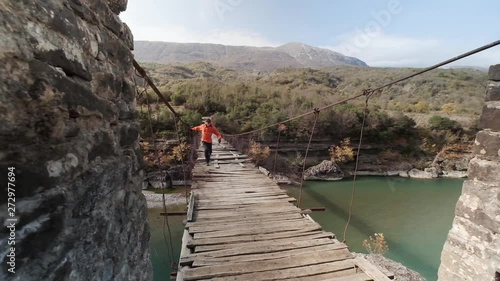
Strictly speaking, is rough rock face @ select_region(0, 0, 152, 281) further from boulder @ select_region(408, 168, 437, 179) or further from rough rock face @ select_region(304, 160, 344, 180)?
boulder @ select_region(408, 168, 437, 179)

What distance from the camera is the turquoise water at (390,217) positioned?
24.8 feet

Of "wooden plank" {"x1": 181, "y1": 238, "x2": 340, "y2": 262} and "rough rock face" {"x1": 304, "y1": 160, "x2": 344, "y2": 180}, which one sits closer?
"wooden plank" {"x1": 181, "y1": 238, "x2": 340, "y2": 262}

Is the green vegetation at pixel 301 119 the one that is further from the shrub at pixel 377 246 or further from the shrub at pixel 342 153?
the shrub at pixel 377 246

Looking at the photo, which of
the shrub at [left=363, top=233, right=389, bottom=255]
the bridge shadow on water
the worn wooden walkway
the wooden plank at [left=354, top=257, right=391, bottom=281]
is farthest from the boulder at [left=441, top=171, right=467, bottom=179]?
the wooden plank at [left=354, top=257, right=391, bottom=281]

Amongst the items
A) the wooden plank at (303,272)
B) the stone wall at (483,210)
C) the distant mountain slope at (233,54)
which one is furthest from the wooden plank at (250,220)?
the distant mountain slope at (233,54)

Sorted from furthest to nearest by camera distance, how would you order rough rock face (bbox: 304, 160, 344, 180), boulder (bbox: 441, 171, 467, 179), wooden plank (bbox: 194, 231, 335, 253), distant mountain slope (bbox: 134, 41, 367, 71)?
distant mountain slope (bbox: 134, 41, 367, 71) < boulder (bbox: 441, 171, 467, 179) < rough rock face (bbox: 304, 160, 344, 180) < wooden plank (bbox: 194, 231, 335, 253)

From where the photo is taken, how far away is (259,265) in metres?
2.30

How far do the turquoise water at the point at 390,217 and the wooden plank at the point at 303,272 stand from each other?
4906mm

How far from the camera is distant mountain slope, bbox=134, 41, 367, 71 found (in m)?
84.9

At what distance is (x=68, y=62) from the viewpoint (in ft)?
2.63

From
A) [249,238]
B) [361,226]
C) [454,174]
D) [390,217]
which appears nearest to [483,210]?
[249,238]

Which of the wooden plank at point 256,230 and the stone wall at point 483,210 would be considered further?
the wooden plank at point 256,230

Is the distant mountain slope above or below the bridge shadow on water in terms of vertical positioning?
above

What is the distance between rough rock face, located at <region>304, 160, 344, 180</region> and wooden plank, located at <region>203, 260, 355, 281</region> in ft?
43.3
